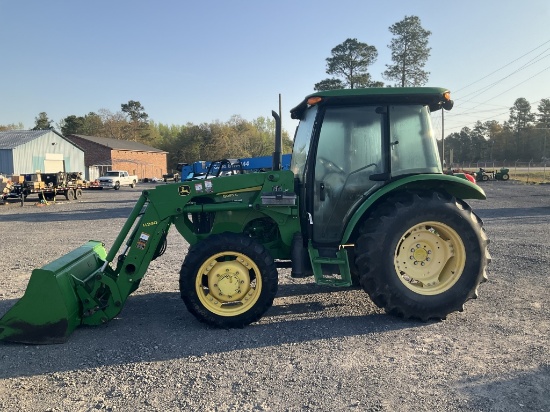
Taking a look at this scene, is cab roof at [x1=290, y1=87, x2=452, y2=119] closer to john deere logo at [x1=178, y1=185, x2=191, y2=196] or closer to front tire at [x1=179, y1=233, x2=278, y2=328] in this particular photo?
john deere logo at [x1=178, y1=185, x2=191, y2=196]

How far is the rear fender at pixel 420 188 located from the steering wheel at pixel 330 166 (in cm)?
46

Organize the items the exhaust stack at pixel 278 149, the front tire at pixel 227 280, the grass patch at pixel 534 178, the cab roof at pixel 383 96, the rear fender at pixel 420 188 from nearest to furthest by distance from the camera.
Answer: the front tire at pixel 227 280, the rear fender at pixel 420 188, the cab roof at pixel 383 96, the exhaust stack at pixel 278 149, the grass patch at pixel 534 178

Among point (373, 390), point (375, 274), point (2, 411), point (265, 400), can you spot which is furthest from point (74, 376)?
point (375, 274)

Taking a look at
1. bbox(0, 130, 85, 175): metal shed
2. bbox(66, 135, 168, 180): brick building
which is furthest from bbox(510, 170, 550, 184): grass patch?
bbox(66, 135, 168, 180): brick building

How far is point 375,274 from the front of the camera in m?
4.57

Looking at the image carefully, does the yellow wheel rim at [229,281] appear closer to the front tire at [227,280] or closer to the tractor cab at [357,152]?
the front tire at [227,280]

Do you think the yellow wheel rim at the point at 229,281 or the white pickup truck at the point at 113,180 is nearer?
the yellow wheel rim at the point at 229,281

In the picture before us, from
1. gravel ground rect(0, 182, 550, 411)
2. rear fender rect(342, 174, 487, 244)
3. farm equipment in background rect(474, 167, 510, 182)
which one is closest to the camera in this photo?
gravel ground rect(0, 182, 550, 411)

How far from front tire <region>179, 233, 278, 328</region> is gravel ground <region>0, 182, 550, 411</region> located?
7.4 inches

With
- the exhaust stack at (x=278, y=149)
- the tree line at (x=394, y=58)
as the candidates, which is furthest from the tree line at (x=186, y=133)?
the exhaust stack at (x=278, y=149)

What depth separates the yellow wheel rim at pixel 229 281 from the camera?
14.9 ft

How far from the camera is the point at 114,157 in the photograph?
54.9m

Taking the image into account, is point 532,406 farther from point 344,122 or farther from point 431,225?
point 344,122

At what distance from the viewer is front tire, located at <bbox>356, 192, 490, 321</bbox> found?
4.58 meters
